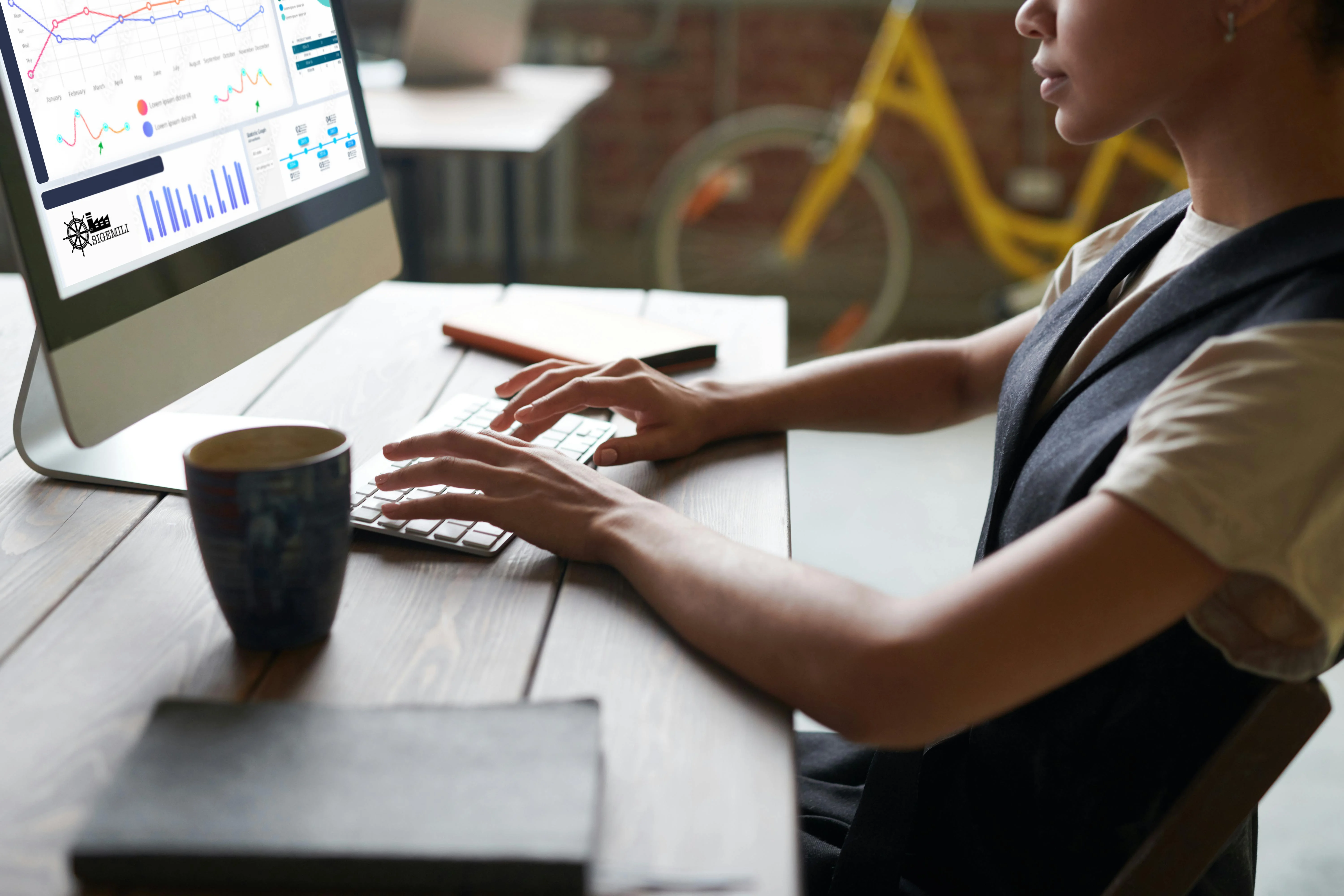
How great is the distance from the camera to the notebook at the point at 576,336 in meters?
1.04

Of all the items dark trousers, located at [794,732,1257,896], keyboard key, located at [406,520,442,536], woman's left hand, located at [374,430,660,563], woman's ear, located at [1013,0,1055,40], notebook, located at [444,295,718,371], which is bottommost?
dark trousers, located at [794,732,1257,896]

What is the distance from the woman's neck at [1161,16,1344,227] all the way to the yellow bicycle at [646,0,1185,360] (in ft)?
7.82

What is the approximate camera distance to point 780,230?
3586 mm

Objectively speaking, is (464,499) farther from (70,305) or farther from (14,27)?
Result: (14,27)

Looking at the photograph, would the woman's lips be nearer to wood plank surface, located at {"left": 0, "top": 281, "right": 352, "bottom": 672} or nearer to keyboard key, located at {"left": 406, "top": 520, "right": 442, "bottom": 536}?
keyboard key, located at {"left": 406, "top": 520, "right": 442, "bottom": 536}

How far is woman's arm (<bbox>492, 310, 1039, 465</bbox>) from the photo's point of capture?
34.1 inches

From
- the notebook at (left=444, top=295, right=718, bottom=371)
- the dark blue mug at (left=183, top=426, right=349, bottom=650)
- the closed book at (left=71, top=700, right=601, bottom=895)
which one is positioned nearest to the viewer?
the closed book at (left=71, top=700, right=601, bottom=895)

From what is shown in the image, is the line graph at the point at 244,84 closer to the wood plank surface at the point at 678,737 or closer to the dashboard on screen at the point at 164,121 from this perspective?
the dashboard on screen at the point at 164,121

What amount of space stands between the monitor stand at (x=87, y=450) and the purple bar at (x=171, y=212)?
0.40 ft

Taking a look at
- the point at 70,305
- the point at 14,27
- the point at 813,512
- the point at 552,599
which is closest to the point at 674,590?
the point at 552,599

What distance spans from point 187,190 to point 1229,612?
71cm

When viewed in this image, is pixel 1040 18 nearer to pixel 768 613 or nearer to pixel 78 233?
pixel 768 613

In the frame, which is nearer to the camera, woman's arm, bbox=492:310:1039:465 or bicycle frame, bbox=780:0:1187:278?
woman's arm, bbox=492:310:1039:465

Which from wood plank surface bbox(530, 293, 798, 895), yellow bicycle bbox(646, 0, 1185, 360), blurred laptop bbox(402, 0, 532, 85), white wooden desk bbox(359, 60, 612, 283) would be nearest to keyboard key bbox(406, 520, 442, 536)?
wood plank surface bbox(530, 293, 798, 895)
